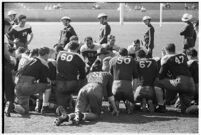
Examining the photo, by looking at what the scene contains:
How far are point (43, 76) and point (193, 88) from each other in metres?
3.30

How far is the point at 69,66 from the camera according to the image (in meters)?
9.25

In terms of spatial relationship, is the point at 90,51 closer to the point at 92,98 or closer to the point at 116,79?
the point at 116,79

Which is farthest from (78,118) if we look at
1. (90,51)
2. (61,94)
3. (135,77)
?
(90,51)

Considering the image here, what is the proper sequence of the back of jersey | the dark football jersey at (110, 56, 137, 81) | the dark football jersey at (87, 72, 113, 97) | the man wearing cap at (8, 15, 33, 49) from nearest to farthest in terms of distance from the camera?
1. the dark football jersey at (87, 72, 113, 97)
2. the dark football jersey at (110, 56, 137, 81)
3. the back of jersey
4. the man wearing cap at (8, 15, 33, 49)

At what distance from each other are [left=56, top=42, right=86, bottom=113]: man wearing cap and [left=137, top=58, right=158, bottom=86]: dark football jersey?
126 cm

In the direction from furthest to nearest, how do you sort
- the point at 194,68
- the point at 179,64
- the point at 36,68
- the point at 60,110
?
the point at 194,68, the point at 179,64, the point at 36,68, the point at 60,110

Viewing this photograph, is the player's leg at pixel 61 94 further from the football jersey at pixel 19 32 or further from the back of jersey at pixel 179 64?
the football jersey at pixel 19 32

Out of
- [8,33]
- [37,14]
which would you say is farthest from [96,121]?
[37,14]

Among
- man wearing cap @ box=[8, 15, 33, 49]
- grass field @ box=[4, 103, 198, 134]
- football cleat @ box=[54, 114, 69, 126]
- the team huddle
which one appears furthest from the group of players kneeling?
man wearing cap @ box=[8, 15, 33, 49]

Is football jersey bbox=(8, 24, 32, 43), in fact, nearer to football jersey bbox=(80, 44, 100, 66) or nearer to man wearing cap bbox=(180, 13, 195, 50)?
football jersey bbox=(80, 44, 100, 66)

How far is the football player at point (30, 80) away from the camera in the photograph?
9.23 m

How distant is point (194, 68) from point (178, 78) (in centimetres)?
48

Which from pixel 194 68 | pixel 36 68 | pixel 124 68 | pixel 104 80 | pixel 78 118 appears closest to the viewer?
pixel 78 118

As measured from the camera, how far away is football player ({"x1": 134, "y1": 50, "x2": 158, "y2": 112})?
9.45 metres
